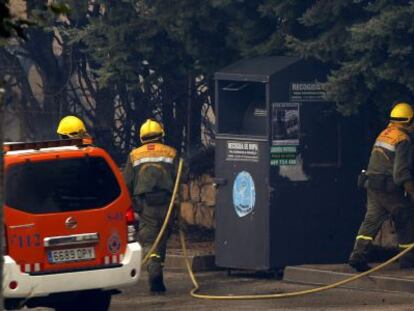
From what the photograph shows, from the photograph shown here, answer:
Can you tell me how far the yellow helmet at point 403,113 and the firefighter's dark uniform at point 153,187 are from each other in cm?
218

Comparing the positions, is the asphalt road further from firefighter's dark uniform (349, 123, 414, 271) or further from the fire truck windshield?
the fire truck windshield

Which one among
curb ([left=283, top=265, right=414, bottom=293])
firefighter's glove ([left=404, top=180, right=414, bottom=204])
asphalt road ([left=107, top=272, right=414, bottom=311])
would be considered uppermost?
firefighter's glove ([left=404, top=180, right=414, bottom=204])

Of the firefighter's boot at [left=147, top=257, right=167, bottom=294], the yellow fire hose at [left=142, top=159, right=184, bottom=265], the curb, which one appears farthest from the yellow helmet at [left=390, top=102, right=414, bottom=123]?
the firefighter's boot at [left=147, top=257, right=167, bottom=294]

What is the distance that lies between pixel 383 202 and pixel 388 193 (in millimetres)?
107

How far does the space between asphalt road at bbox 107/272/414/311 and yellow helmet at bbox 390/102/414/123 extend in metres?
1.67

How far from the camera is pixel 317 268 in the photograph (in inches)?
541

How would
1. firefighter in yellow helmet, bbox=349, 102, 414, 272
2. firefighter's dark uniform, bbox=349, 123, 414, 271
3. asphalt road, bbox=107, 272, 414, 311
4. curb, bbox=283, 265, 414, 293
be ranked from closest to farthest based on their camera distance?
asphalt road, bbox=107, 272, 414, 311
curb, bbox=283, 265, 414, 293
firefighter in yellow helmet, bbox=349, 102, 414, 272
firefighter's dark uniform, bbox=349, 123, 414, 271

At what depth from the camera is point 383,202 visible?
13.4 m

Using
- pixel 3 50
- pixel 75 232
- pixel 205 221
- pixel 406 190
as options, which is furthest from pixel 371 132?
pixel 3 50

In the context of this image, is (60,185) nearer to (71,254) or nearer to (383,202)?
(71,254)

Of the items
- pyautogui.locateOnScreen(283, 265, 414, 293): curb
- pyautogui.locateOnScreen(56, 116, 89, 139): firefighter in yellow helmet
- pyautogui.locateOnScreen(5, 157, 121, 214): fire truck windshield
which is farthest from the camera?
pyautogui.locateOnScreen(56, 116, 89, 139): firefighter in yellow helmet

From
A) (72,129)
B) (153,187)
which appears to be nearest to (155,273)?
(153,187)

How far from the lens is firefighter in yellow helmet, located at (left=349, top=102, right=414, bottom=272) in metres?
13.2

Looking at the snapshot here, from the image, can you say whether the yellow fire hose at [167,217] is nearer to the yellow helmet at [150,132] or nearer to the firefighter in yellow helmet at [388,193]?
the yellow helmet at [150,132]
